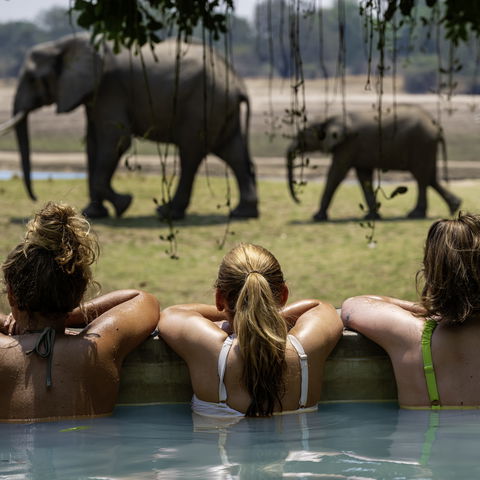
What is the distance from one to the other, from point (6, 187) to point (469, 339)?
1412 cm

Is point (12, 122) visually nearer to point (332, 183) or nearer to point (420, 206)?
point (332, 183)

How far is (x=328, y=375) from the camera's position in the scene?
445 centimetres

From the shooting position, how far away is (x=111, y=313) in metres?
4.23

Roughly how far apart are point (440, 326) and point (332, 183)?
35.1 feet

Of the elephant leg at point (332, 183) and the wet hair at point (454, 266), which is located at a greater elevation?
the wet hair at point (454, 266)

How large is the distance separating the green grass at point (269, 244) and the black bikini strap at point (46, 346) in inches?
167

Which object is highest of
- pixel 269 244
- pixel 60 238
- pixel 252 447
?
pixel 60 238

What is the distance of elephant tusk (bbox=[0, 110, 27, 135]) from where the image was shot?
46.8 ft

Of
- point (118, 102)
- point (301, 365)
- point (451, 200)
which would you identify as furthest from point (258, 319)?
point (451, 200)

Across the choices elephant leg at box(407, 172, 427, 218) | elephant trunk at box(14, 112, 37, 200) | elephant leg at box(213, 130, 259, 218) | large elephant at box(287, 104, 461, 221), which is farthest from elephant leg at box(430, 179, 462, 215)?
elephant trunk at box(14, 112, 37, 200)

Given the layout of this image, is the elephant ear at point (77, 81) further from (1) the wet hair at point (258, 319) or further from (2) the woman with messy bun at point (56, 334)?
(1) the wet hair at point (258, 319)

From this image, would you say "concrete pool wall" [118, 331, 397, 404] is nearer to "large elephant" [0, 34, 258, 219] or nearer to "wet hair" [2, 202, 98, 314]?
"wet hair" [2, 202, 98, 314]

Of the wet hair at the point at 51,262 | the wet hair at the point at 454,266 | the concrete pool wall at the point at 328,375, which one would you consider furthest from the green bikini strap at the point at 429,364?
the wet hair at the point at 51,262

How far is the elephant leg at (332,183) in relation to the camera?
47.7 ft
